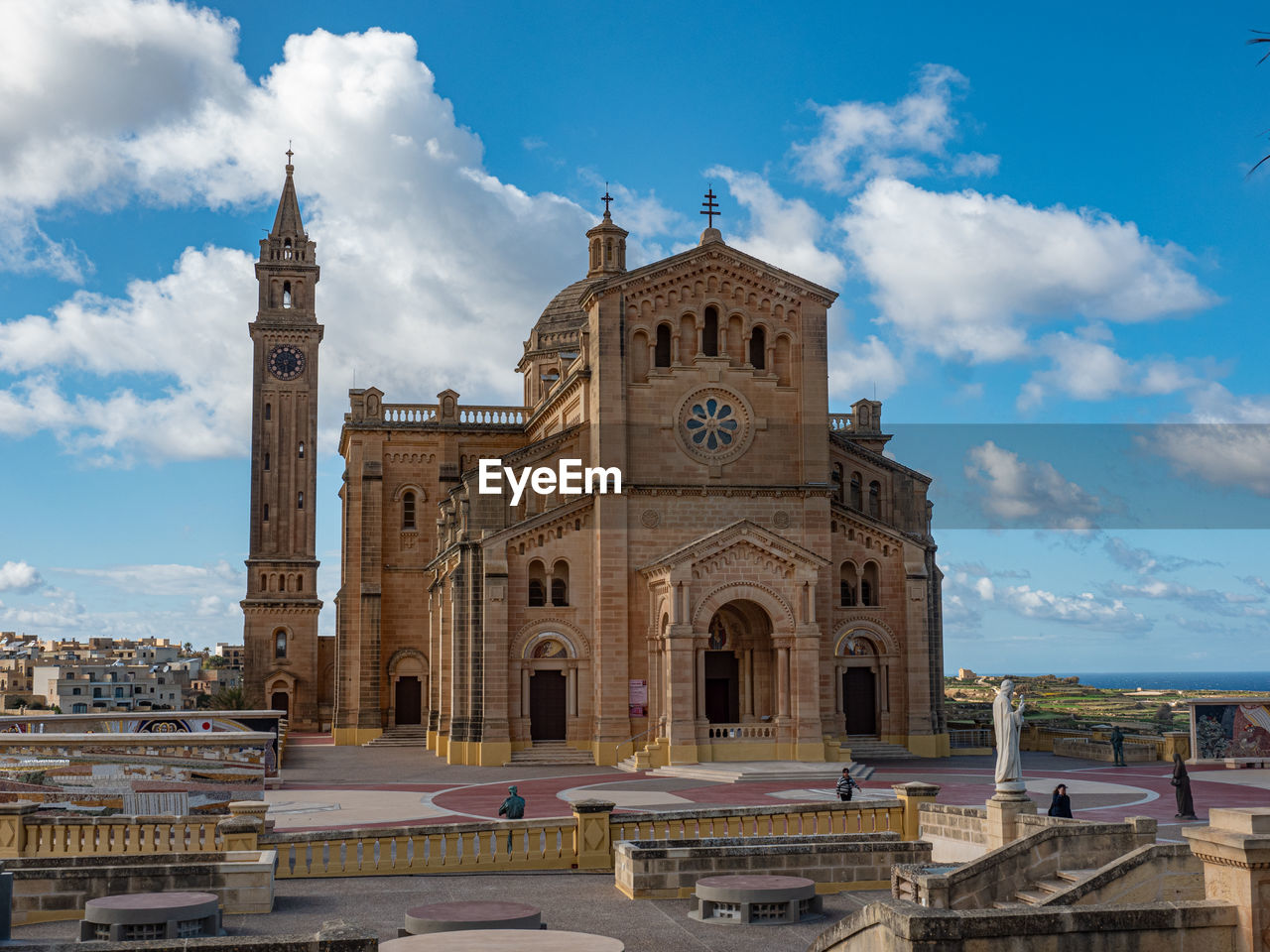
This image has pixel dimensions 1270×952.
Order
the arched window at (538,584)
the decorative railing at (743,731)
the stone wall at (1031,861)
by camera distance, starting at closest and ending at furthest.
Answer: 1. the stone wall at (1031,861)
2. the decorative railing at (743,731)
3. the arched window at (538,584)

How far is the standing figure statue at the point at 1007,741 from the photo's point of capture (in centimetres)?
2109

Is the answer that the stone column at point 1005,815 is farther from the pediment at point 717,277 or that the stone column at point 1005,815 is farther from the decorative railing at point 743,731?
the pediment at point 717,277

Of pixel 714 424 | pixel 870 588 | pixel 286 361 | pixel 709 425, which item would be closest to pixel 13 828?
pixel 709 425

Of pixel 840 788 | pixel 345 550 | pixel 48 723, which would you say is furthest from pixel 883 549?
pixel 48 723

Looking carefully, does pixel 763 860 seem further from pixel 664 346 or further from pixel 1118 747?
pixel 664 346

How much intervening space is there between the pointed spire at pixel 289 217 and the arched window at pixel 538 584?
1384 inches

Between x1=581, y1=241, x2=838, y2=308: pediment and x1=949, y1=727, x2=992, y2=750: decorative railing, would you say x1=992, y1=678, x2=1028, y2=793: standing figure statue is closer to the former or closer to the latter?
x1=581, y1=241, x2=838, y2=308: pediment

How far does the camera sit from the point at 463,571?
Result: 45688 mm

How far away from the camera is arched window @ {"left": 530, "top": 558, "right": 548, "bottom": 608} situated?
1831 inches

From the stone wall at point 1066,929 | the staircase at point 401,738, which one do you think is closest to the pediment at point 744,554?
the staircase at point 401,738

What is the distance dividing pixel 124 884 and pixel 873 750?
33.2m

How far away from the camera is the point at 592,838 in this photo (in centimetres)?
2191

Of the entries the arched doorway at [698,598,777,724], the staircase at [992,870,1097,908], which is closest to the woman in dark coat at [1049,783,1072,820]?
the staircase at [992,870,1097,908]

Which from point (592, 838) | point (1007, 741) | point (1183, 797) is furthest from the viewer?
point (1183, 797)
